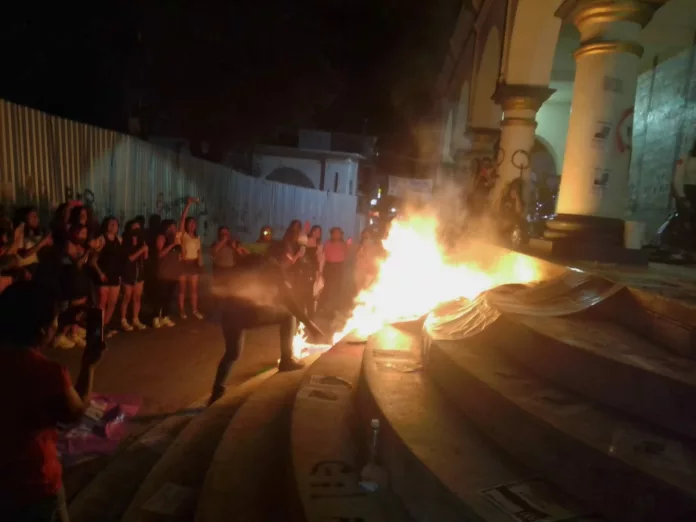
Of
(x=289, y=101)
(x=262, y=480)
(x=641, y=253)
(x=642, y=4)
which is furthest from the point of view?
(x=289, y=101)

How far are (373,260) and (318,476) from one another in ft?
30.9

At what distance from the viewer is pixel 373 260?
12.7 metres

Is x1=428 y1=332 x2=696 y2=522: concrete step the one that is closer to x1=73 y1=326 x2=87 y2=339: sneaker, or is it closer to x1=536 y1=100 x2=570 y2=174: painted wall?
x1=73 y1=326 x2=87 y2=339: sneaker

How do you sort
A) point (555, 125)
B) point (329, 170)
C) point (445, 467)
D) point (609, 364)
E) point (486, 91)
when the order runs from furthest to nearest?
point (329, 170)
point (555, 125)
point (486, 91)
point (609, 364)
point (445, 467)

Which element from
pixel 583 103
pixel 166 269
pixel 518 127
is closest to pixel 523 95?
pixel 518 127

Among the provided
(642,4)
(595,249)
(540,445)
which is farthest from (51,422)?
(642,4)

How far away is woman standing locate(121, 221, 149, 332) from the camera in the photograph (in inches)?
369

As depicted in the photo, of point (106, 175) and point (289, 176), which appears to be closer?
point (106, 175)

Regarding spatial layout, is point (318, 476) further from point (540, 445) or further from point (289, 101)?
point (289, 101)

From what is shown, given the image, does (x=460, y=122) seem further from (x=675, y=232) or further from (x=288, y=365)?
(x=288, y=365)

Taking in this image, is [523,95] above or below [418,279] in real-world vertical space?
above

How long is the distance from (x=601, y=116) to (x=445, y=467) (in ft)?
15.5

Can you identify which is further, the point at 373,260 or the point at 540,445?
the point at 373,260

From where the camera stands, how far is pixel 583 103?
635 cm
